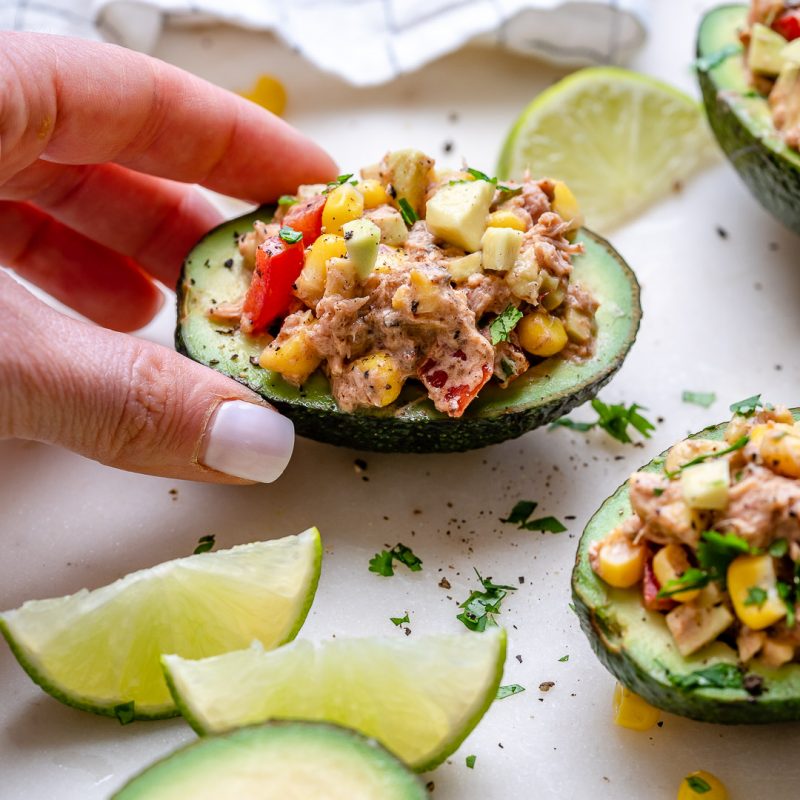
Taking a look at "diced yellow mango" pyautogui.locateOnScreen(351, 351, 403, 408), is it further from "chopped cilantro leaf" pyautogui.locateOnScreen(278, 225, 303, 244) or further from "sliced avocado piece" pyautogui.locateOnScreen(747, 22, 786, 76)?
"sliced avocado piece" pyautogui.locateOnScreen(747, 22, 786, 76)

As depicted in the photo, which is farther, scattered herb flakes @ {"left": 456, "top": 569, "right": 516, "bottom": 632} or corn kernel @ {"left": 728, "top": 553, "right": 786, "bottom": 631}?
scattered herb flakes @ {"left": 456, "top": 569, "right": 516, "bottom": 632}

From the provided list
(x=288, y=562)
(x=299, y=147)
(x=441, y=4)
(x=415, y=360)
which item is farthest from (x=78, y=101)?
(x=441, y=4)

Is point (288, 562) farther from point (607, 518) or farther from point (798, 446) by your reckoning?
point (798, 446)

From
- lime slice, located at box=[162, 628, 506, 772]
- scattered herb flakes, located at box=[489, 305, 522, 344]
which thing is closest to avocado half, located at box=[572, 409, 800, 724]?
lime slice, located at box=[162, 628, 506, 772]

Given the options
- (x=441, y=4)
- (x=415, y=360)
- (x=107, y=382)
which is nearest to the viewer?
(x=107, y=382)

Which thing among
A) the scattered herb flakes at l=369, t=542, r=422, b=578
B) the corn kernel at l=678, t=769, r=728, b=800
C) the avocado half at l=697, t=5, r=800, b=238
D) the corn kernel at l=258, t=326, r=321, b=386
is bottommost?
the scattered herb flakes at l=369, t=542, r=422, b=578

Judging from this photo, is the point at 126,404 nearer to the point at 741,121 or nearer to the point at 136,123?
the point at 136,123

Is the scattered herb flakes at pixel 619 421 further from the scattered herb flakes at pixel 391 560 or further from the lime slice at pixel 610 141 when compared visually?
the lime slice at pixel 610 141
